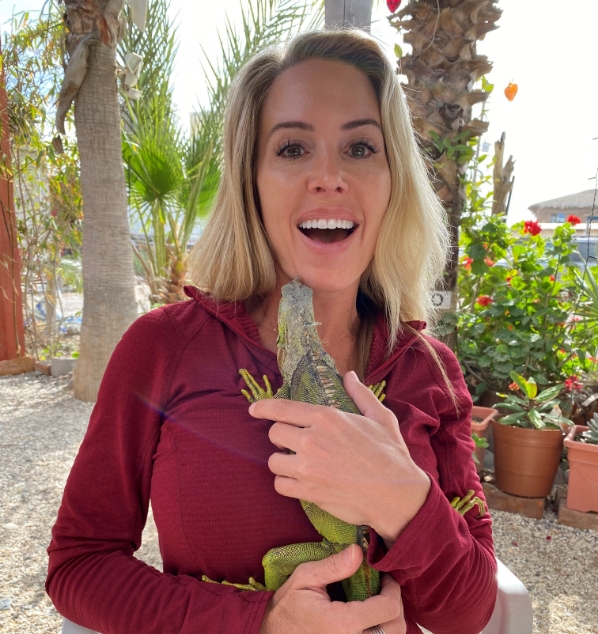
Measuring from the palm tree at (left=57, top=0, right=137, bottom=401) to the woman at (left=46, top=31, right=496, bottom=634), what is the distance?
3.66m

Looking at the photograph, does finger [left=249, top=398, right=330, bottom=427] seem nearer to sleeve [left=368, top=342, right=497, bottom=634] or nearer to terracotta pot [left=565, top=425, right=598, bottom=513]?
sleeve [left=368, top=342, right=497, bottom=634]

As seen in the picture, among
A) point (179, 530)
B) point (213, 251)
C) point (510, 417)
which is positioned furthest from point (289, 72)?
point (510, 417)

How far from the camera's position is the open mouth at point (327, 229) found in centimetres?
135

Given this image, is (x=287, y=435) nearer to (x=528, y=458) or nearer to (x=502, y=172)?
(x=528, y=458)

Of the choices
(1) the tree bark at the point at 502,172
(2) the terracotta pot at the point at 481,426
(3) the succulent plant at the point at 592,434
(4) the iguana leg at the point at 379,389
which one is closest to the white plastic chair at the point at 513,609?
(4) the iguana leg at the point at 379,389

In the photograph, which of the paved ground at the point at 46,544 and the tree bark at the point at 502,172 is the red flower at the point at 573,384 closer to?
the paved ground at the point at 46,544

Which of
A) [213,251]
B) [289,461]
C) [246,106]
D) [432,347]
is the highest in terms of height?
[246,106]

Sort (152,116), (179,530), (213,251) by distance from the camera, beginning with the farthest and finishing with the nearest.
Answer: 1. (152,116)
2. (213,251)
3. (179,530)

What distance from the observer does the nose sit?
4.26 feet

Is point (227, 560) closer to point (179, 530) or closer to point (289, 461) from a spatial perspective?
point (179, 530)

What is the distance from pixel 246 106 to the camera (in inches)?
57.6

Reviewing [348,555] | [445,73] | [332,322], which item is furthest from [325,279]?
[445,73]

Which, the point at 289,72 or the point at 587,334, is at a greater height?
the point at 289,72

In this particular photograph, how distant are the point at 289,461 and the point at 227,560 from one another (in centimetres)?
32
